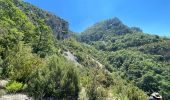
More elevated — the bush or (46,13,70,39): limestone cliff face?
(46,13,70,39): limestone cliff face

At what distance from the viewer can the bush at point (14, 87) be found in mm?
15789

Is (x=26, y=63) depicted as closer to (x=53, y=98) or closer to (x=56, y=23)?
(x=53, y=98)

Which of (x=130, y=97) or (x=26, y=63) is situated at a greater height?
(x=26, y=63)

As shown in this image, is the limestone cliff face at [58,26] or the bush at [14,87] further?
the limestone cliff face at [58,26]

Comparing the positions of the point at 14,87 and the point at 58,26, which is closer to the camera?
the point at 14,87

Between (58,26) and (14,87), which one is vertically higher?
(58,26)

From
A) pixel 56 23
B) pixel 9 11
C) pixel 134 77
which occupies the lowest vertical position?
pixel 134 77

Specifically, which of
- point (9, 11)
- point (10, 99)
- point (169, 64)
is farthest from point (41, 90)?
point (169, 64)

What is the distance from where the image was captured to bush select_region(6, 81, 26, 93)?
622 inches

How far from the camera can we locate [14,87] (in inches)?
626

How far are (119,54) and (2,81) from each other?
605 ft

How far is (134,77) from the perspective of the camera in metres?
150

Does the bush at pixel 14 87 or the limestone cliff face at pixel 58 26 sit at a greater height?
the limestone cliff face at pixel 58 26

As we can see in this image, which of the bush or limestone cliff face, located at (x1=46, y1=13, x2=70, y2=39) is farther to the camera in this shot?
limestone cliff face, located at (x1=46, y1=13, x2=70, y2=39)
